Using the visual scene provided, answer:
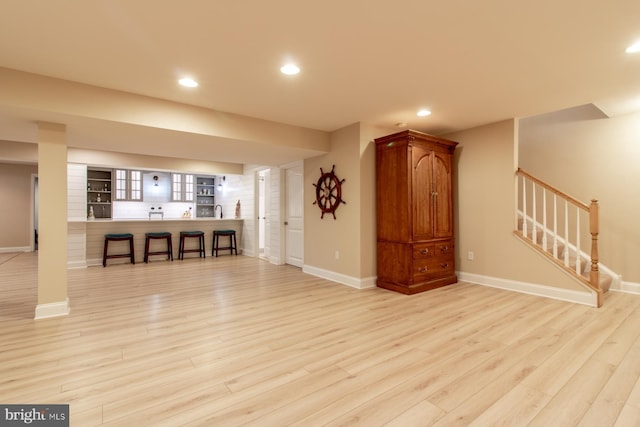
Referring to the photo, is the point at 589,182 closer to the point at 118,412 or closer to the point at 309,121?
the point at 309,121

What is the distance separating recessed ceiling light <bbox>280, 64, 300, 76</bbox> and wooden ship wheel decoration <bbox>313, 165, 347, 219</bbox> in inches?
82.9

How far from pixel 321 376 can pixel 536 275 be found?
11.3ft

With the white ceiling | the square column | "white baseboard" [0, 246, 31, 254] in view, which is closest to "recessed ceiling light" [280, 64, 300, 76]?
the white ceiling

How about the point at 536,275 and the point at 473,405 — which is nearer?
the point at 473,405

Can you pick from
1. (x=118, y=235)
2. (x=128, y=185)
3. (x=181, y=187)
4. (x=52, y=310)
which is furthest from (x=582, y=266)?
(x=128, y=185)

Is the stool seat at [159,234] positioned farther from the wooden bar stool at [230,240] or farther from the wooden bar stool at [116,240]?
the wooden bar stool at [230,240]

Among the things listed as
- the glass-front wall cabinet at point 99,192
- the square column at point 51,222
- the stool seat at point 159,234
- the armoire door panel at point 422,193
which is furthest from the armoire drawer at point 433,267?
the glass-front wall cabinet at point 99,192

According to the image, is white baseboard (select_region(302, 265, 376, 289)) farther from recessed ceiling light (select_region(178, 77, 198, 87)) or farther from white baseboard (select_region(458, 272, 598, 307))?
recessed ceiling light (select_region(178, 77, 198, 87))

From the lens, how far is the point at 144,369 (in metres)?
2.13

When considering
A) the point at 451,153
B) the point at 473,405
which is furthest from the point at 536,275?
the point at 473,405

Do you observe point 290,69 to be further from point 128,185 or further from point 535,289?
point 128,185

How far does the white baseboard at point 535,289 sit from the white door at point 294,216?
2896 mm

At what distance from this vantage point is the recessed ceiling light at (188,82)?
9.91 ft

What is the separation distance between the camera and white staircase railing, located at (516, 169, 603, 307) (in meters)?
3.55
